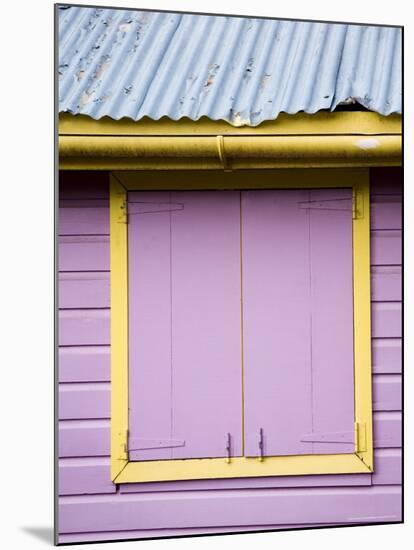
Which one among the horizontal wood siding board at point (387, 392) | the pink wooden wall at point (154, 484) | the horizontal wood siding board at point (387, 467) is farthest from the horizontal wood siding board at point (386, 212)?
the horizontal wood siding board at point (387, 467)

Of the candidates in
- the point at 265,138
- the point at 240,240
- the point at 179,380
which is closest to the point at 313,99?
the point at 265,138

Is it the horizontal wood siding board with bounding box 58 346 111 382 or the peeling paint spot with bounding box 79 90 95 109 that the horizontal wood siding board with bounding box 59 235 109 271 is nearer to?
the horizontal wood siding board with bounding box 58 346 111 382

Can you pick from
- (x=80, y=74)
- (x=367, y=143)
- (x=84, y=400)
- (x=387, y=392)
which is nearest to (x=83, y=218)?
(x=80, y=74)

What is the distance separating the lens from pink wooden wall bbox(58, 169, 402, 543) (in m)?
2.86

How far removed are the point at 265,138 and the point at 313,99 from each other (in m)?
0.22

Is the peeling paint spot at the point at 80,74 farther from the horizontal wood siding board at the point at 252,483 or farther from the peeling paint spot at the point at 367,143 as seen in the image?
the horizontal wood siding board at the point at 252,483

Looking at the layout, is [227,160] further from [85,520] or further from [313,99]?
[85,520]

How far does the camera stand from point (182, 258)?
2.97m

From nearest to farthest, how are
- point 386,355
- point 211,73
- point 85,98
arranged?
point 85,98 < point 211,73 < point 386,355

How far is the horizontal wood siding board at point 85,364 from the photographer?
285cm

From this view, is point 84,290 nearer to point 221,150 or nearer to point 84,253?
point 84,253

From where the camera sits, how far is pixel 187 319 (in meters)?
2.97

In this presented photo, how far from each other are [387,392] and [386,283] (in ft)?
1.30

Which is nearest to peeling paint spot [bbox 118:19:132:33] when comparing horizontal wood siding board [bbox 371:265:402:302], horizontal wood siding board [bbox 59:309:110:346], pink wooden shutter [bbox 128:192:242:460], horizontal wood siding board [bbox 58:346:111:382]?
pink wooden shutter [bbox 128:192:242:460]
